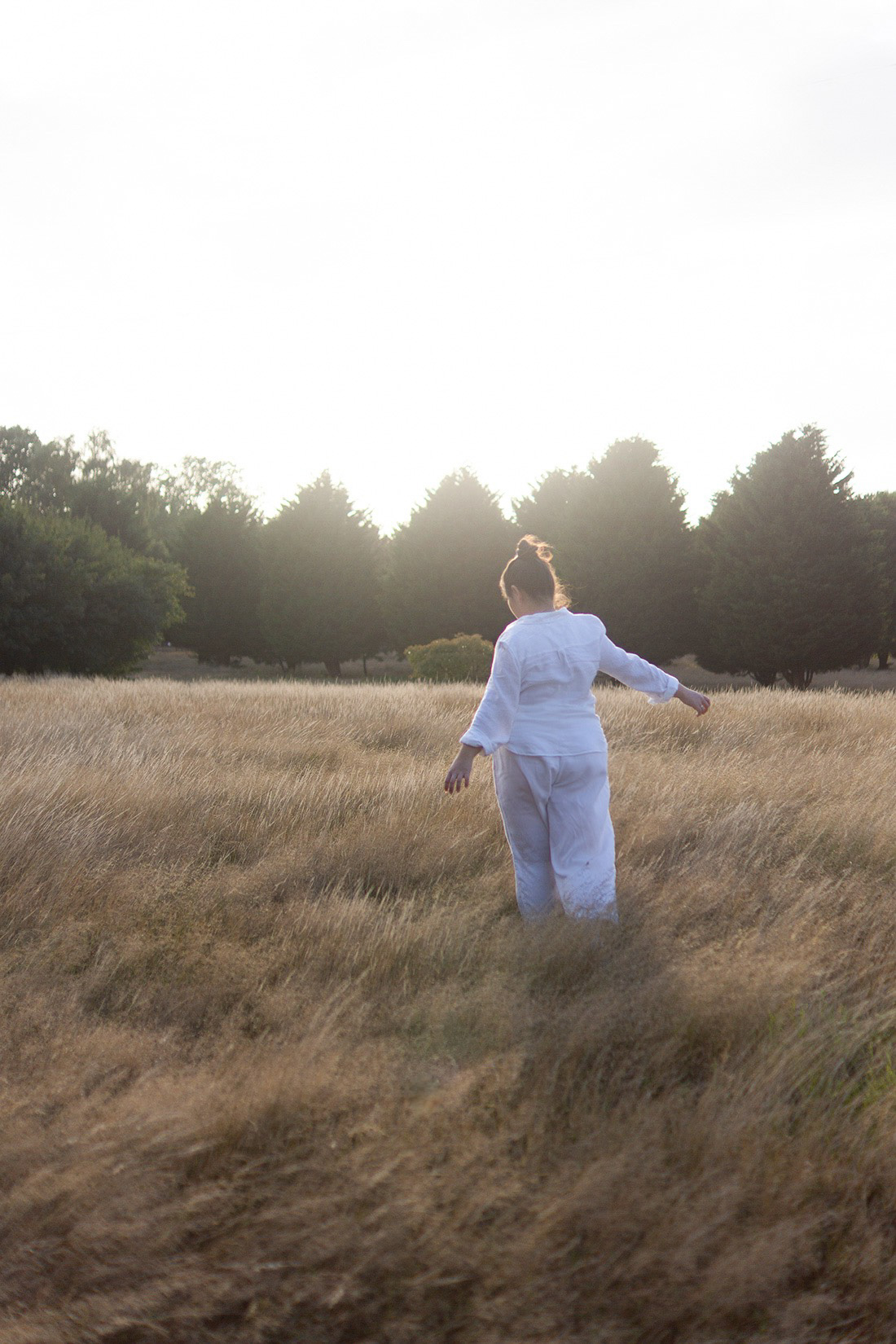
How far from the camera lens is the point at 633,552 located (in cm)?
3200

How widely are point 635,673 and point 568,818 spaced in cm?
78

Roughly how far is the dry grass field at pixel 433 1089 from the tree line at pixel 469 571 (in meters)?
25.1

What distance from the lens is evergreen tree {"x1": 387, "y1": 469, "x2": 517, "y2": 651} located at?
34531 millimetres

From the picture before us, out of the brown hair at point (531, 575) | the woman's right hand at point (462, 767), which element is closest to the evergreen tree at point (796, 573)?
the brown hair at point (531, 575)

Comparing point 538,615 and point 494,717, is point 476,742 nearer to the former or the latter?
point 494,717

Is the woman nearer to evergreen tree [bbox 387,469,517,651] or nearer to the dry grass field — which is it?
the dry grass field

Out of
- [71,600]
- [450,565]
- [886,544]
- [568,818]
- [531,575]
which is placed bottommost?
[568,818]

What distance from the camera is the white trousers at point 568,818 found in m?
3.93

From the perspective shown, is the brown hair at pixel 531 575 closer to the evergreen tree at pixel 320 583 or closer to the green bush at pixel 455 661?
the green bush at pixel 455 661

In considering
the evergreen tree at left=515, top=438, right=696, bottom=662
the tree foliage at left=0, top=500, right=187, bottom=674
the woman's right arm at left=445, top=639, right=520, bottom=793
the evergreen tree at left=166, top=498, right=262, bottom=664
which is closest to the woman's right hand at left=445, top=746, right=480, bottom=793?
the woman's right arm at left=445, top=639, right=520, bottom=793

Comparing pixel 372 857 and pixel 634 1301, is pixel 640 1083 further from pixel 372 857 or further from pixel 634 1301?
pixel 372 857

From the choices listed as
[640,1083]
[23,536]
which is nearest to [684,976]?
[640,1083]

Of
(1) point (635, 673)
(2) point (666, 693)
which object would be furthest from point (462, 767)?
(2) point (666, 693)

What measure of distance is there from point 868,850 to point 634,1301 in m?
3.54
